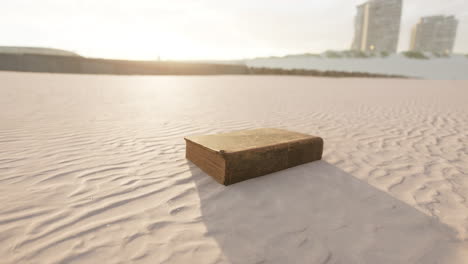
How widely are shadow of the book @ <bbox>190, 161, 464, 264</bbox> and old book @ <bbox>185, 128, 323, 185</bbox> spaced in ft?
0.41

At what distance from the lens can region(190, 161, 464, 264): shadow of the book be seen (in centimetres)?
171

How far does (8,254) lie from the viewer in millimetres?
1608

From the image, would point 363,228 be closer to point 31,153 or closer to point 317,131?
point 317,131

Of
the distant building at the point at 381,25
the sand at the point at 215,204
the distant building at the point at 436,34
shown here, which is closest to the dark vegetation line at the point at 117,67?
the sand at the point at 215,204

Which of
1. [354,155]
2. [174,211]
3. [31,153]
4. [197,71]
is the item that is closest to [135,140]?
[31,153]

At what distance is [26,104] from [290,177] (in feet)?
24.3

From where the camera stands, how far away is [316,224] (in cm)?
202

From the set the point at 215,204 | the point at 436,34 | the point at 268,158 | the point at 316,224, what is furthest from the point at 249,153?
the point at 436,34

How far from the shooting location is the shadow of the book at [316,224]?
1.71m

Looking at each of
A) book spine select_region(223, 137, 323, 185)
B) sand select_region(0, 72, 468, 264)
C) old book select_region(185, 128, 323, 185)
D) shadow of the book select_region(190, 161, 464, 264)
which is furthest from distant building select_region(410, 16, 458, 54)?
shadow of the book select_region(190, 161, 464, 264)

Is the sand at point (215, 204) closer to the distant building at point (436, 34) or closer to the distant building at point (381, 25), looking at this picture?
the distant building at point (381, 25)

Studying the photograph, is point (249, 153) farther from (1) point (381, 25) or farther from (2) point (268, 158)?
(1) point (381, 25)

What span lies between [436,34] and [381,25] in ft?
88.6

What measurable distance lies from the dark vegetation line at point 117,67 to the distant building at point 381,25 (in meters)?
58.8
